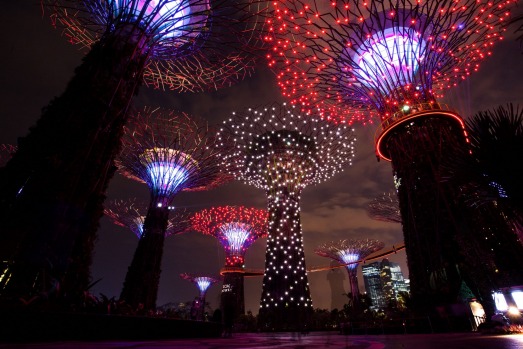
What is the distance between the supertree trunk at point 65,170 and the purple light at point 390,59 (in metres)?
8.70

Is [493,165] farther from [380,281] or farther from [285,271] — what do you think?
[380,281]

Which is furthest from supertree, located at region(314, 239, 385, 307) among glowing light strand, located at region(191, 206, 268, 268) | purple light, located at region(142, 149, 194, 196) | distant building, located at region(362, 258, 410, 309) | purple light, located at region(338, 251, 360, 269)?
distant building, located at region(362, 258, 410, 309)

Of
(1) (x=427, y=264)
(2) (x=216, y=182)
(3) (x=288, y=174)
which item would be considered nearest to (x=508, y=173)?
(1) (x=427, y=264)

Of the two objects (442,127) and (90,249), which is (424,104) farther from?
(90,249)

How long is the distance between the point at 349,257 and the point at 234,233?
15781 millimetres

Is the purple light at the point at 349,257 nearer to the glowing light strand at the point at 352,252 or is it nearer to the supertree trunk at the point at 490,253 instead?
the glowing light strand at the point at 352,252

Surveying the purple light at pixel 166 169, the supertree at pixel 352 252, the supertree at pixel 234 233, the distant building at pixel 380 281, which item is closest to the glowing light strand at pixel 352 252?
the supertree at pixel 352 252

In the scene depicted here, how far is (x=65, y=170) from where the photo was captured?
497 centimetres

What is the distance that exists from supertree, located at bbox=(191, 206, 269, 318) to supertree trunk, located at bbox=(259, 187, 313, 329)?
912 cm

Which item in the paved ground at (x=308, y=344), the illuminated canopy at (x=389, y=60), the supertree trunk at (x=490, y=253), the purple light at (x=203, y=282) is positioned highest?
the illuminated canopy at (x=389, y=60)

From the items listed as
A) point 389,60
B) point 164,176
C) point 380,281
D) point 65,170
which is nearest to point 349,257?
point 164,176

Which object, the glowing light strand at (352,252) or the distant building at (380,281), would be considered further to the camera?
the distant building at (380,281)

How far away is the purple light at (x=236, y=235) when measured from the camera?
1226 inches

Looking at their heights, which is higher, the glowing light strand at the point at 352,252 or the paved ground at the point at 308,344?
the glowing light strand at the point at 352,252
